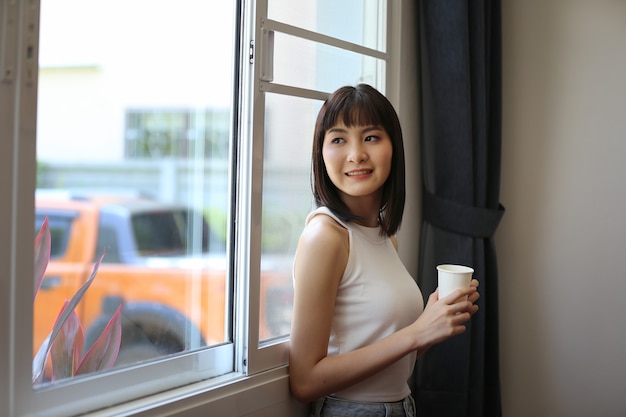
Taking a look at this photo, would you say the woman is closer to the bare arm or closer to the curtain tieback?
the bare arm

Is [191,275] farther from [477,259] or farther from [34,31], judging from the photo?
[477,259]

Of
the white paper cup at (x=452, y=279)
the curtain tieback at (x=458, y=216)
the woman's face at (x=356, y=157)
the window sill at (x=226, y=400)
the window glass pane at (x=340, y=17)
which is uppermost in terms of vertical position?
the window glass pane at (x=340, y=17)

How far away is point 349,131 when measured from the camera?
1312 millimetres

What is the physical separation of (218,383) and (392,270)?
18.1 inches

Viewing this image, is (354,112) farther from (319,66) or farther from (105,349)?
(105,349)

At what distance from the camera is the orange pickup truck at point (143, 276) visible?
1039 millimetres

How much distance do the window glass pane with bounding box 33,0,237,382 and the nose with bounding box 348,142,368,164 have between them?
28cm

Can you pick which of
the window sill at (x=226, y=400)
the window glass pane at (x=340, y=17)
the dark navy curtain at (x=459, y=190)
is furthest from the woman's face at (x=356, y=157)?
the dark navy curtain at (x=459, y=190)

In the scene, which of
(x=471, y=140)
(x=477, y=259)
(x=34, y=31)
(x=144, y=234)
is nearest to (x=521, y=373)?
(x=477, y=259)

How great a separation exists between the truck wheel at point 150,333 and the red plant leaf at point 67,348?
0.02 m

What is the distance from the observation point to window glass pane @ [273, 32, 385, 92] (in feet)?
4.61

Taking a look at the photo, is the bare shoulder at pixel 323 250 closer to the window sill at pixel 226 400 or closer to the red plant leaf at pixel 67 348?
the window sill at pixel 226 400

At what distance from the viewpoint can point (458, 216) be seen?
186 centimetres

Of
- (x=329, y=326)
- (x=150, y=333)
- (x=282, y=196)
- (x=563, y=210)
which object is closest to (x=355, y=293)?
(x=329, y=326)
